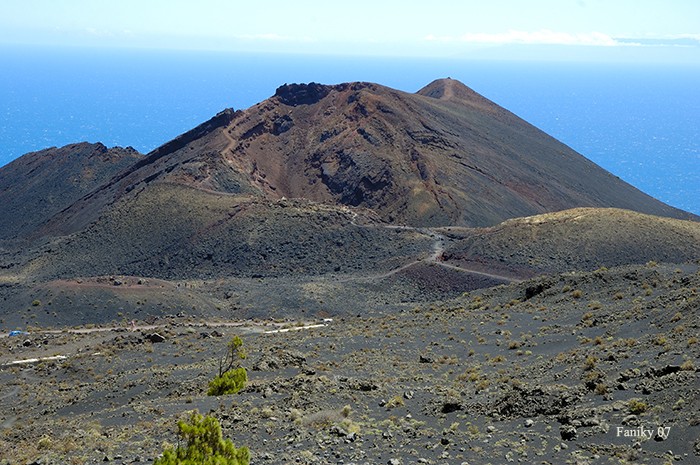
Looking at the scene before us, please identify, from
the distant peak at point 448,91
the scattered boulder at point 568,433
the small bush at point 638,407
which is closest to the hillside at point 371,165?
the distant peak at point 448,91

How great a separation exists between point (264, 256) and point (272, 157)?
19.1 m

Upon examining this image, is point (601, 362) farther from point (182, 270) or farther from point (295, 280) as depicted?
point (182, 270)

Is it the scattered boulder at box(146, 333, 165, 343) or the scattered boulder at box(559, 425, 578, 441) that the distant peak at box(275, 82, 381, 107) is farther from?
the scattered boulder at box(559, 425, 578, 441)

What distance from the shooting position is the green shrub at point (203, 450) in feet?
50.5

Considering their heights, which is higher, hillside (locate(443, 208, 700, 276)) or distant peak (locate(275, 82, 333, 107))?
distant peak (locate(275, 82, 333, 107))

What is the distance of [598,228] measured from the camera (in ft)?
183

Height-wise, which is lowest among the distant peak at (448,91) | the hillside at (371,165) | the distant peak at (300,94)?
the hillside at (371,165)

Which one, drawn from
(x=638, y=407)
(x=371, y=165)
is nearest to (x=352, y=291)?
(x=371, y=165)

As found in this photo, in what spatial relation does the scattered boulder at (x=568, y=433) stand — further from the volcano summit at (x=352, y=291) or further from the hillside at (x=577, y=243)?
the hillside at (x=577, y=243)

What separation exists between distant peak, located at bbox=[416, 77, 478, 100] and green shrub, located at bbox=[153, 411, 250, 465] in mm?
86834

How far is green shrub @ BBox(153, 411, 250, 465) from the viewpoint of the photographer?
606 inches

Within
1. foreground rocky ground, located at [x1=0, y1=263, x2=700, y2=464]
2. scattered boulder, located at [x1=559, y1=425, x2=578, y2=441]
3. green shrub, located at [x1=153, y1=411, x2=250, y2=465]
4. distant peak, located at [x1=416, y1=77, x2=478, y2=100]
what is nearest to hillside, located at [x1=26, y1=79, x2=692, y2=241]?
distant peak, located at [x1=416, y1=77, x2=478, y2=100]

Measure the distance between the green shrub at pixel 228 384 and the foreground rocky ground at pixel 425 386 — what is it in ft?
1.37

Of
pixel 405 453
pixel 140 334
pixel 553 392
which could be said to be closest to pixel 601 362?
pixel 553 392
